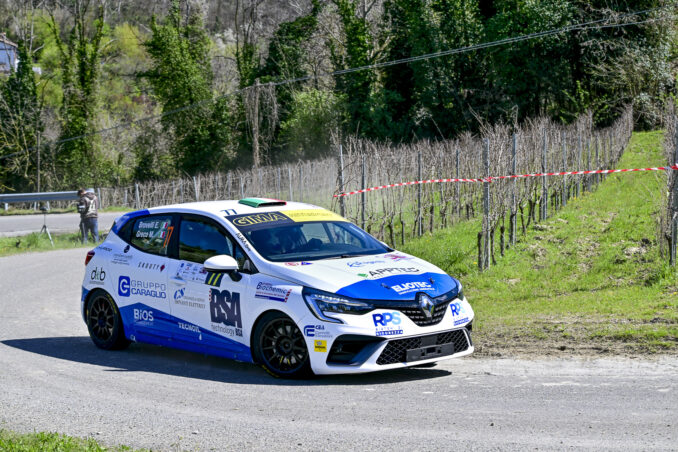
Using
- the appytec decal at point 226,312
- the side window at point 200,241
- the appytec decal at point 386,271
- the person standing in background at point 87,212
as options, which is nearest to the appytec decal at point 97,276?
the side window at point 200,241

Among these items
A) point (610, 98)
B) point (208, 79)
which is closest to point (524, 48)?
point (610, 98)

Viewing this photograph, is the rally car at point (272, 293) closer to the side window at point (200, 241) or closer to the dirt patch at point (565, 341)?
the side window at point (200, 241)

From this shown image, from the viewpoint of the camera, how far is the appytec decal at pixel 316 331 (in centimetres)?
784

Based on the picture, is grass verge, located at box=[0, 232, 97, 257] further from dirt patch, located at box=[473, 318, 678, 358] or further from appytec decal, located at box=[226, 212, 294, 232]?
dirt patch, located at box=[473, 318, 678, 358]

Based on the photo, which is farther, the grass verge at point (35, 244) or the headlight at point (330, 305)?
the grass verge at point (35, 244)

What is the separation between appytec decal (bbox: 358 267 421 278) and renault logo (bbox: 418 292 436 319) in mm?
405

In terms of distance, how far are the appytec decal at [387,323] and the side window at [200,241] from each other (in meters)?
1.94

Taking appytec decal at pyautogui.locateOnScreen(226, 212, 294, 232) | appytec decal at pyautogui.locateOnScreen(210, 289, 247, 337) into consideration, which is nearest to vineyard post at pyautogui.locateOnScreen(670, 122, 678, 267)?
appytec decal at pyautogui.locateOnScreen(226, 212, 294, 232)

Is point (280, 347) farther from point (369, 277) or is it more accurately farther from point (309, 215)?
point (309, 215)

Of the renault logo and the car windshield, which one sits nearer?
the renault logo

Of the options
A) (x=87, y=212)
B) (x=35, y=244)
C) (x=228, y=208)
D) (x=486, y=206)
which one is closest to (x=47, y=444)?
(x=228, y=208)

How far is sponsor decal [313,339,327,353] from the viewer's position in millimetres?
7859

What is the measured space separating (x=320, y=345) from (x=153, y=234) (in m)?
3.09

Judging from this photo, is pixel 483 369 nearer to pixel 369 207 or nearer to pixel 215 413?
pixel 215 413
